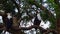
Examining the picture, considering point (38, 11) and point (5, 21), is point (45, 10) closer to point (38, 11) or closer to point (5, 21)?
point (38, 11)

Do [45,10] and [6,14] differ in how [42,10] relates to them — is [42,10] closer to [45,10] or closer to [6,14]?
[45,10]

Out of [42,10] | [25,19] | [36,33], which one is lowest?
[36,33]

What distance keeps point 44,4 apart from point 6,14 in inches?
38.9

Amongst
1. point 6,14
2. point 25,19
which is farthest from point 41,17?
point 6,14

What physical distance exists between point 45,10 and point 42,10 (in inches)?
3.7

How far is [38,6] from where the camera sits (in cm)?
492

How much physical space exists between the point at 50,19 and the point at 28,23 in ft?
2.34

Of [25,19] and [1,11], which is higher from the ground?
[1,11]

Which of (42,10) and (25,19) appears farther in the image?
(25,19)

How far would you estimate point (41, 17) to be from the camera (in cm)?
509

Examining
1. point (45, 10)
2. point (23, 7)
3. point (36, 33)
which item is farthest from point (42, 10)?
point (36, 33)

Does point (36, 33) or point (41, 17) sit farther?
point (36, 33)

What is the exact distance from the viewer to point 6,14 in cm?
492

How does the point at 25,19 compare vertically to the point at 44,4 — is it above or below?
below
